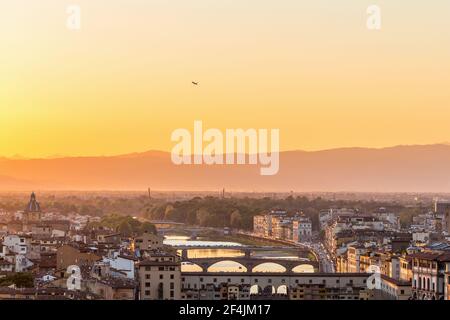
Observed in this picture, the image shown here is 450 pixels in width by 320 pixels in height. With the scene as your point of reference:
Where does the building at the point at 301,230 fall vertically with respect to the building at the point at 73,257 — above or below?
below

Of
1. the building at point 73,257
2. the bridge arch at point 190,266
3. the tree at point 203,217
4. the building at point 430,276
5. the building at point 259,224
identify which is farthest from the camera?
the tree at point 203,217

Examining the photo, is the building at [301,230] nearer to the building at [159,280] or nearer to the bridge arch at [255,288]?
the bridge arch at [255,288]

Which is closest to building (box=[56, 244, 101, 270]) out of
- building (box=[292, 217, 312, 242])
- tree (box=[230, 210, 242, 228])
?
building (box=[292, 217, 312, 242])

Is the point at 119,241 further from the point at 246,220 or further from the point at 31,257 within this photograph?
the point at 246,220

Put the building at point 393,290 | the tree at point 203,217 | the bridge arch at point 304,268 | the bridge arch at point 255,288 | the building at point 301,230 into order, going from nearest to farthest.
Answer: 1. the building at point 393,290
2. the bridge arch at point 255,288
3. the bridge arch at point 304,268
4. the building at point 301,230
5. the tree at point 203,217

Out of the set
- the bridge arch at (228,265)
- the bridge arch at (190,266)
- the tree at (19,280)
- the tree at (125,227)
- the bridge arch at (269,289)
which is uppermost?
the tree at (19,280)

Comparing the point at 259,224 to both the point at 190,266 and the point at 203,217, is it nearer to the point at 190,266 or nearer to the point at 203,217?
the point at 203,217

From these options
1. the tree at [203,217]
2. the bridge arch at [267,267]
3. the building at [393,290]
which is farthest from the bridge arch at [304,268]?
the tree at [203,217]

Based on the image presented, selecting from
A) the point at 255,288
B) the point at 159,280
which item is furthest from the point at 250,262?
the point at 159,280

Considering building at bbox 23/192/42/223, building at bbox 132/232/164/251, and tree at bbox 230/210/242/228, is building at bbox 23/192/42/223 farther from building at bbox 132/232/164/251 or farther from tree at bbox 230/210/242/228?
building at bbox 132/232/164/251
